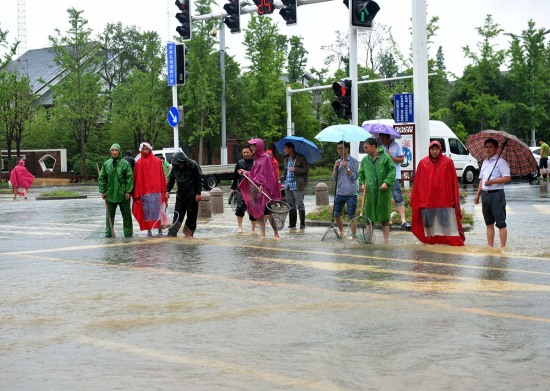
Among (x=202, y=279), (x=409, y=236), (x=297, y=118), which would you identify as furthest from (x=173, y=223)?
(x=297, y=118)

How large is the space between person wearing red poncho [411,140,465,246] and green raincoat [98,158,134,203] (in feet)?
17.8

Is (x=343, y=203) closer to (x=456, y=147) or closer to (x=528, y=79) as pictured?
(x=456, y=147)

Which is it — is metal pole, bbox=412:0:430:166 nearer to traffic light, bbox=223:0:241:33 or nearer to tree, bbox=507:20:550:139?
traffic light, bbox=223:0:241:33

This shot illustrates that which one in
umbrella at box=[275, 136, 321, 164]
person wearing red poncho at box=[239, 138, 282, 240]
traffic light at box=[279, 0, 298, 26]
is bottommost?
person wearing red poncho at box=[239, 138, 282, 240]

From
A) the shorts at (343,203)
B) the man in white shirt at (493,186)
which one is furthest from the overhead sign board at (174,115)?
the man in white shirt at (493,186)

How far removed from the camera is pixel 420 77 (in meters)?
17.5

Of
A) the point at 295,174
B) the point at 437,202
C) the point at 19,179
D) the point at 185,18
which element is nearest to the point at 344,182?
the point at 295,174

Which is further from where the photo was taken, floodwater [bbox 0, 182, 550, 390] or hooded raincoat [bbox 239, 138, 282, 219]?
hooded raincoat [bbox 239, 138, 282, 219]

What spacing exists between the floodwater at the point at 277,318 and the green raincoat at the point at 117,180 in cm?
278

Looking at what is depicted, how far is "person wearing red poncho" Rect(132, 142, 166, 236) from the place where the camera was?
16.2 metres

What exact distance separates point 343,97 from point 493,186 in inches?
255

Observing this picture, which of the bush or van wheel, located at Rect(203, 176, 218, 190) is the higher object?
the bush

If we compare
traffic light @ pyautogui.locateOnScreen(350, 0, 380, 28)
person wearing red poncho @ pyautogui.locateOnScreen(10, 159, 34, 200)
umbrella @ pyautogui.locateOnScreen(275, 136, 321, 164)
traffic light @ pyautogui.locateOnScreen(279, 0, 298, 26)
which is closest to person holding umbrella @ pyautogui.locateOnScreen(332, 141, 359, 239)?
umbrella @ pyautogui.locateOnScreen(275, 136, 321, 164)

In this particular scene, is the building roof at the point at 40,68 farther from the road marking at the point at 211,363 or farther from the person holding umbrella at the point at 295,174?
the road marking at the point at 211,363
